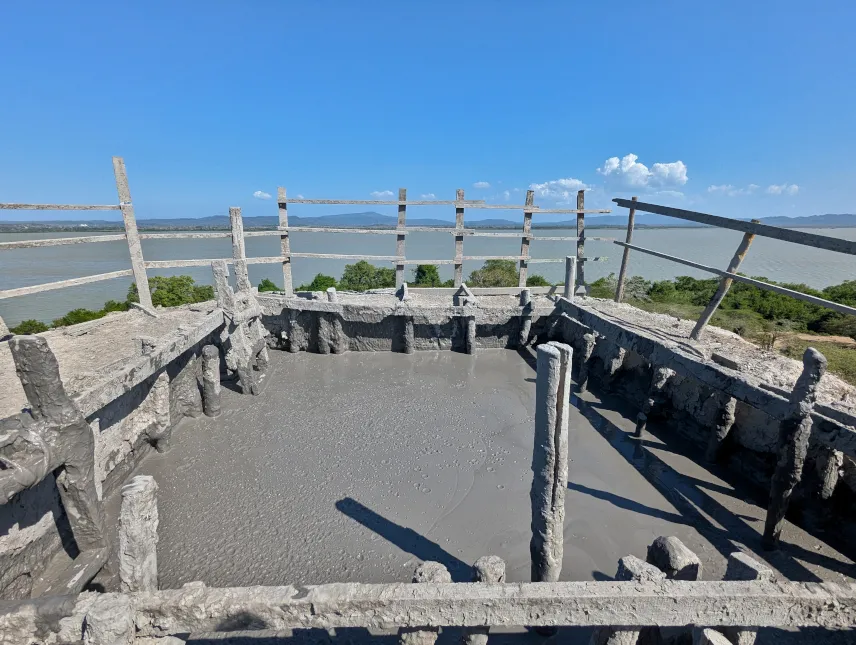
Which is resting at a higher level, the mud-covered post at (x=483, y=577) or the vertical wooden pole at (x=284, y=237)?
the vertical wooden pole at (x=284, y=237)

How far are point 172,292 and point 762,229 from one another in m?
12.2

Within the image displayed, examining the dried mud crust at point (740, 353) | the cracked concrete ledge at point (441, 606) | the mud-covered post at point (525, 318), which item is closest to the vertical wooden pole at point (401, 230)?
the mud-covered post at point (525, 318)

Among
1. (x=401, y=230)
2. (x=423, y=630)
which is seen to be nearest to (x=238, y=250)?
(x=401, y=230)

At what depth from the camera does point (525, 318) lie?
8.54m

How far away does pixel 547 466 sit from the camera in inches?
125

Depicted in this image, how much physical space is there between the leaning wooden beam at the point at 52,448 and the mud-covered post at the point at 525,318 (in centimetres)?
711

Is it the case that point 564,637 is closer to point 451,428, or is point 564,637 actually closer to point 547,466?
point 547,466

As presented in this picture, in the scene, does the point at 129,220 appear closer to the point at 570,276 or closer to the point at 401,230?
the point at 401,230

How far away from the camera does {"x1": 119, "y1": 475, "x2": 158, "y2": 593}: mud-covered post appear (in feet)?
7.91

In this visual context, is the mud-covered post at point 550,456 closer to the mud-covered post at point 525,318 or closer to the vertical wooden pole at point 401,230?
the mud-covered post at point 525,318

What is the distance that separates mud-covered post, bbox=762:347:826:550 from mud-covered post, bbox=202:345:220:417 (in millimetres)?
6572

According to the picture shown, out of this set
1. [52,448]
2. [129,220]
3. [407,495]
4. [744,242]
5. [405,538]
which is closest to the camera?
[52,448]

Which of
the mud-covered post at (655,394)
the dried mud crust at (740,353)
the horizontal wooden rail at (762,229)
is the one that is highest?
the horizontal wooden rail at (762,229)

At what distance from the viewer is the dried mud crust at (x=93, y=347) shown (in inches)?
167
